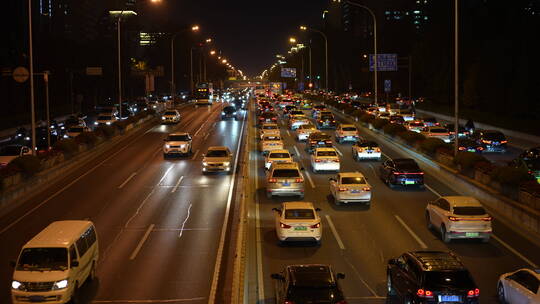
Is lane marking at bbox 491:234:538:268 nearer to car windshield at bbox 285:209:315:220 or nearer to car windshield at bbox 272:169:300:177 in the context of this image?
car windshield at bbox 285:209:315:220

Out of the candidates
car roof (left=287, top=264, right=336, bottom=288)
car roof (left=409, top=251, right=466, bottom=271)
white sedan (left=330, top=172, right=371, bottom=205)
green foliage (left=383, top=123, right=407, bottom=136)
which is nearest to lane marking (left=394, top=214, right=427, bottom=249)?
white sedan (left=330, top=172, right=371, bottom=205)

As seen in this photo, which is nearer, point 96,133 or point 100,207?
point 100,207

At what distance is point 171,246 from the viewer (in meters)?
21.8

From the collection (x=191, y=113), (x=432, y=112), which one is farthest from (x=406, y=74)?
(x=191, y=113)

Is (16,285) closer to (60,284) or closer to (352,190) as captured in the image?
(60,284)

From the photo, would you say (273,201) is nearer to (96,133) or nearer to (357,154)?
(357,154)

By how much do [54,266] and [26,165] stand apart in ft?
54.0

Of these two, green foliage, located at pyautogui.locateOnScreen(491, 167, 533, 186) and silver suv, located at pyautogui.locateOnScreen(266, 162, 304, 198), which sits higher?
green foliage, located at pyautogui.locateOnScreen(491, 167, 533, 186)

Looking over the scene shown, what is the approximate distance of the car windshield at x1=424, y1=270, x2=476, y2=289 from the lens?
14617 mm

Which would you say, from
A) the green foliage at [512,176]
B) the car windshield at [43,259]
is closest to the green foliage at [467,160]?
the green foliage at [512,176]

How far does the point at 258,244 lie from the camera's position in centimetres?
2261

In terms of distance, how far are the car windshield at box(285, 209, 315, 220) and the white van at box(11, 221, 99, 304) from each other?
7041mm

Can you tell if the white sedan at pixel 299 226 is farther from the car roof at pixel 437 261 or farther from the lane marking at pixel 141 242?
the car roof at pixel 437 261

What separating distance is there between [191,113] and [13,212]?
54954 mm
